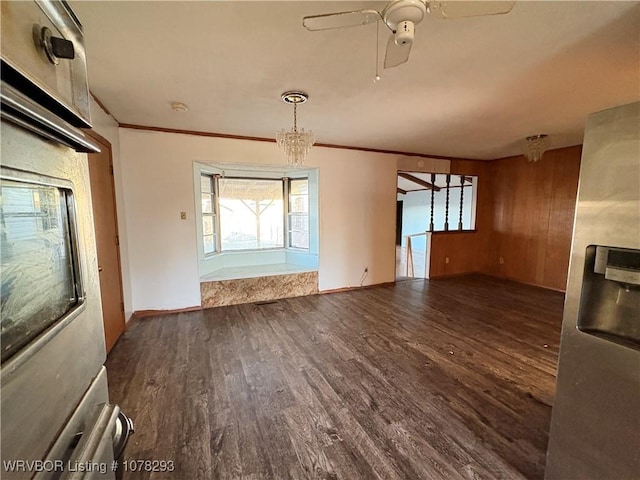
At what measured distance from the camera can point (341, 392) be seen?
6.90ft

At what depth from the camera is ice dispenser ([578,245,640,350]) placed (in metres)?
1.13

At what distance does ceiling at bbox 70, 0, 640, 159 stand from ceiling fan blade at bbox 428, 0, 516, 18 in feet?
1.20

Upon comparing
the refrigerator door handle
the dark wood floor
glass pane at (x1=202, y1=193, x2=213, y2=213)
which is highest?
glass pane at (x1=202, y1=193, x2=213, y2=213)

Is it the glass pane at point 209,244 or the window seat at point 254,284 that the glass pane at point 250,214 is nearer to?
the glass pane at point 209,244

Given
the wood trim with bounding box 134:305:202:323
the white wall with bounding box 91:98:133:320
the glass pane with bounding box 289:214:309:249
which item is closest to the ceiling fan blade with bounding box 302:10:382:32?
the white wall with bounding box 91:98:133:320

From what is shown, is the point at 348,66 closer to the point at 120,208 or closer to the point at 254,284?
the point at 120,208

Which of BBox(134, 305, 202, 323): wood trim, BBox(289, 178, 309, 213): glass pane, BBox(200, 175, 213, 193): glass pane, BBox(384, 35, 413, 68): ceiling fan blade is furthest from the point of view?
BBox(289, 178, 309, 213): glass pane

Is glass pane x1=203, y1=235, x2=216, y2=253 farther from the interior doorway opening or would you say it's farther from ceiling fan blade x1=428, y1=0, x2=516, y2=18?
ceiling fan blade x1=428, y1=0, x2=516, y2=18

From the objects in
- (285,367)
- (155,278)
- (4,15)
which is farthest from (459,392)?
(155,278)

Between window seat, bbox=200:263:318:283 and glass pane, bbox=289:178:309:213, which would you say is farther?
glass pane, bbox=289:178:309:213

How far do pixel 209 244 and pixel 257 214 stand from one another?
1.06m

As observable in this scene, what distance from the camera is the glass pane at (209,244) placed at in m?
4.55

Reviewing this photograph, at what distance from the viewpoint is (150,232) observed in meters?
3.54

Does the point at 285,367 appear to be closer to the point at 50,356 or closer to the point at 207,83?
the point at 50,356
